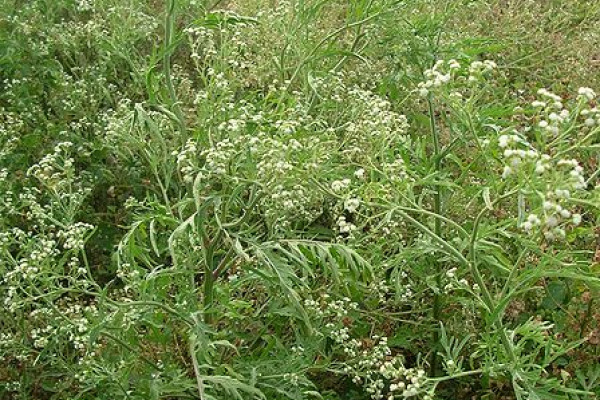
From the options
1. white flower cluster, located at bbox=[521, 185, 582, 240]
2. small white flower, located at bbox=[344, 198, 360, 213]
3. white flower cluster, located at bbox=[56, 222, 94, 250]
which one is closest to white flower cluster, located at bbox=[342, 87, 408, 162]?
small white flower, located at bbox=[344, 198, 360, 213]

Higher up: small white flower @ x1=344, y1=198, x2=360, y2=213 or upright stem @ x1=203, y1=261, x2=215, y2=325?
small white flower @ x1=344, y1=198, x2=360, y2=213

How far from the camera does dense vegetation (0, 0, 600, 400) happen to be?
264 cm

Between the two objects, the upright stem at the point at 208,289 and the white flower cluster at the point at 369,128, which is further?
the upright stem at the point at 208,289

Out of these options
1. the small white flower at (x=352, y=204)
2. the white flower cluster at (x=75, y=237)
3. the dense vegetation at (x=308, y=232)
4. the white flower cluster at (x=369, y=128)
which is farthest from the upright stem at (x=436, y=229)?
the white flower cluster at (x=75, y=237)

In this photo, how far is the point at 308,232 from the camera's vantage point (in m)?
3.65

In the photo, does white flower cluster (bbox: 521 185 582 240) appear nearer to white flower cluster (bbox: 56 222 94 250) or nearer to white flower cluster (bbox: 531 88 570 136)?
white flower cluster (bbox: 531 88 570 136)

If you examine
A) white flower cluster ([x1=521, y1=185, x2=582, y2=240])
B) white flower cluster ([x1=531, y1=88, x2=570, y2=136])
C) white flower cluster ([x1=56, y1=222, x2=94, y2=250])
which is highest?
white flower cluster ([x1=531, y1=88, x2=570, y2=136])

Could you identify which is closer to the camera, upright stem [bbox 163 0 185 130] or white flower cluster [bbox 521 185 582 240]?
white flower cluster [bbox 521 185 582 240]

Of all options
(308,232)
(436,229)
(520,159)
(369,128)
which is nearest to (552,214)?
(520,159)

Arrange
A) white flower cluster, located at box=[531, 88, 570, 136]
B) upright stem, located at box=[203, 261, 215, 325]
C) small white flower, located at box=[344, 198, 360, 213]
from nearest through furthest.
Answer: white flower cluster, located at box=[531, 88, 570, 136], small white flower, located at box=[344, 198, 360, 213], upright stem, located at box=[203, 261, 215, 325]

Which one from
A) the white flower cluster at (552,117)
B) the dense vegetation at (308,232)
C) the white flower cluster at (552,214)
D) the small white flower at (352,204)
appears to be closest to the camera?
the white flower cluster at (552,214)

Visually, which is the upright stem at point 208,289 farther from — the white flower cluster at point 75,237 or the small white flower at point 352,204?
the small white flower at point 352,204

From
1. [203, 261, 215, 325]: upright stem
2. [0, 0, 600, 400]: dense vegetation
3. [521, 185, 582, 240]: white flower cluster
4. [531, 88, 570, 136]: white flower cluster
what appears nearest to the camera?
[521, 185, 582, 240]: white flower cluster

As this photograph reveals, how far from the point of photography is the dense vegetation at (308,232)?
2637mm
